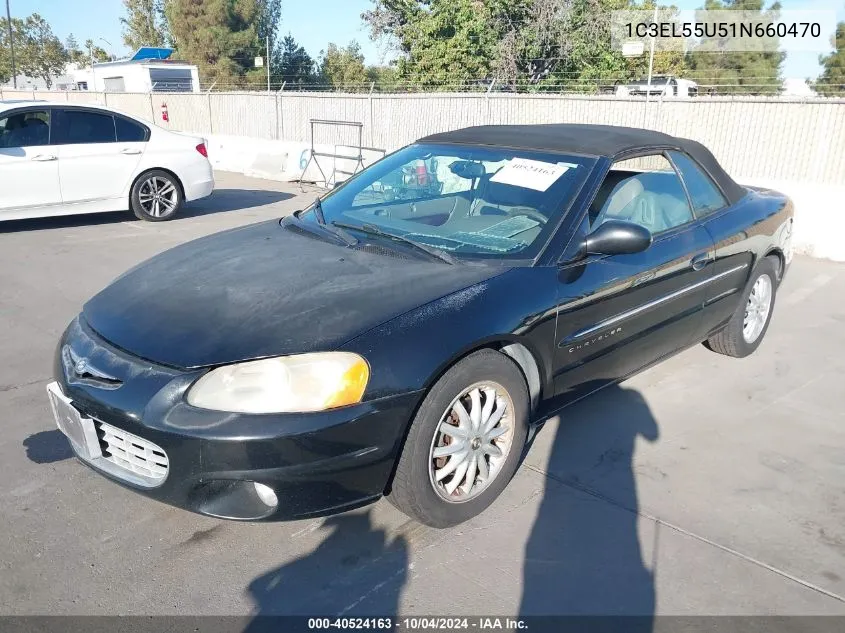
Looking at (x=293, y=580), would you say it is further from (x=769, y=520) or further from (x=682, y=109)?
(x=682, y=109)

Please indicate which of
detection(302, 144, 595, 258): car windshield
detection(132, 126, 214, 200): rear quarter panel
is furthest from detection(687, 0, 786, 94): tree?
detection(302, 144, 595, 258): car windshield

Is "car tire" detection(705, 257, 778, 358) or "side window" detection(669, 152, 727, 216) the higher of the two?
"side window" detection(669, 152, 727, 216)

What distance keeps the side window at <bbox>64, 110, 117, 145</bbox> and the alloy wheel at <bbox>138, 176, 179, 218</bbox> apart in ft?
2.25

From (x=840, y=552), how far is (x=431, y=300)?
196 centimetres

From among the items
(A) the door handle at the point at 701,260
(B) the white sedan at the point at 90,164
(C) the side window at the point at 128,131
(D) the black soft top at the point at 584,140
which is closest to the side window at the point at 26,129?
(B) the white sedan at the point at 90,164

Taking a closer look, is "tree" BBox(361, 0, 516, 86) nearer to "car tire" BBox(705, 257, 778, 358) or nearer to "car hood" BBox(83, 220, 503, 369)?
"car tire" BBox(705, 257, 778, 358)

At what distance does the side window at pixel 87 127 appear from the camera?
8.71 metres

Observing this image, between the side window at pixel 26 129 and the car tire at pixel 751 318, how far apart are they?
7621 mm

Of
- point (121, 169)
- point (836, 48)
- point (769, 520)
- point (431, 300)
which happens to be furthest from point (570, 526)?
point (836, 48)

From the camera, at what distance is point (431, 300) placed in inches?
114

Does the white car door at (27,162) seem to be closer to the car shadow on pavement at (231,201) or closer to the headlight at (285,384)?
the car shadow on pavement at (231,201)

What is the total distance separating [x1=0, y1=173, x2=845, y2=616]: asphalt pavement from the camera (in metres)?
2.64

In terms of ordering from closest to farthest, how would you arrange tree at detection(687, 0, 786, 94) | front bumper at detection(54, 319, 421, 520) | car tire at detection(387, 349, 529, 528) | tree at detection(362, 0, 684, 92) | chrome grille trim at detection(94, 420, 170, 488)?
front bumper at detection(54, 319, 421, 520) < chrome grille trim at detection(94, 420, 170, 488) < car tire at detection(387, 349, 529, 528) < tree at detection(362, 0, 684, 92) < tree at detection(687, 0, 786, 94)

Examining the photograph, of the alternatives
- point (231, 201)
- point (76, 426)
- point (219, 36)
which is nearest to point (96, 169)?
point (231, 201)
